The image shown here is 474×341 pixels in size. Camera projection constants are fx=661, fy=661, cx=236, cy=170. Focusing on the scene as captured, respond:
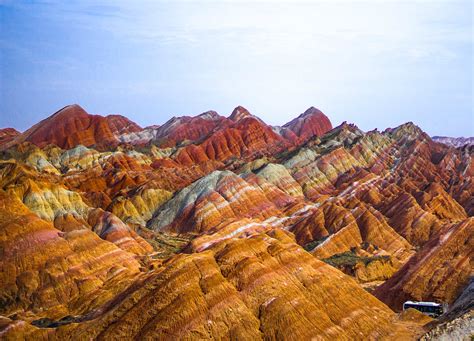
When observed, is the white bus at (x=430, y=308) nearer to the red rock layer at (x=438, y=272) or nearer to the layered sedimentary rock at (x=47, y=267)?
the red rock layer at (x=438, y=272)

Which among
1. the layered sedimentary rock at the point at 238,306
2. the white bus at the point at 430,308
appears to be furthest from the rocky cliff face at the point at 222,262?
the white bus at the point at 430,308

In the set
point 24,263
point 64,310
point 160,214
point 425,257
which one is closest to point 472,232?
point 425,257

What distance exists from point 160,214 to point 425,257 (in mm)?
112169

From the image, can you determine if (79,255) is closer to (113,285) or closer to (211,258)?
(113,285)

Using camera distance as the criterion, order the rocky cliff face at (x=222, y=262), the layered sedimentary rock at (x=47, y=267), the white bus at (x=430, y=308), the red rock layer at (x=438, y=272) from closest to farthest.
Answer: the rocky cliff face at (x=222, y=262), the white bus at (x=430, y=308), the red rock layer at (x=438, y=272), the layered sedimentary rock at (x=47, y=267)

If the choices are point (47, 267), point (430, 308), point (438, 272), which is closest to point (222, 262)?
point (430, 308)

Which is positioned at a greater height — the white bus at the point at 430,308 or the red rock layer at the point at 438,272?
the red rock layer at the point at 438,272

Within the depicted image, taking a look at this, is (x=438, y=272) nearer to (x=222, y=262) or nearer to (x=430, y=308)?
(x=430, y=308)

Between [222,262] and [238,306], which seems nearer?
[238,306]

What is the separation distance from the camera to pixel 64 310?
7744 centimetres

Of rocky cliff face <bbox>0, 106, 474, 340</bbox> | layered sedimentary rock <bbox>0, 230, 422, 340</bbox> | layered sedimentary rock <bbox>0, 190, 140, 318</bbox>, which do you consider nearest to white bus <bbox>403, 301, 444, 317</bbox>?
rocky cliff face <bbox>0, 106, 474, 340</bbox>

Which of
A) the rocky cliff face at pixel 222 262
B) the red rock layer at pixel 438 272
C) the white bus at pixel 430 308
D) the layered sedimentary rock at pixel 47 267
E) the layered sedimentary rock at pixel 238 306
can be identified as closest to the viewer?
the layered sedimentary rock at pixel 238 306

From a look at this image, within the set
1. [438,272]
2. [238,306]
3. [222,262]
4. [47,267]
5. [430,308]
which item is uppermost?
[222,262]

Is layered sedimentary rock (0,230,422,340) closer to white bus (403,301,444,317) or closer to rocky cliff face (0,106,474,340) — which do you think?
rocky cliff face (0,106,474,340)
